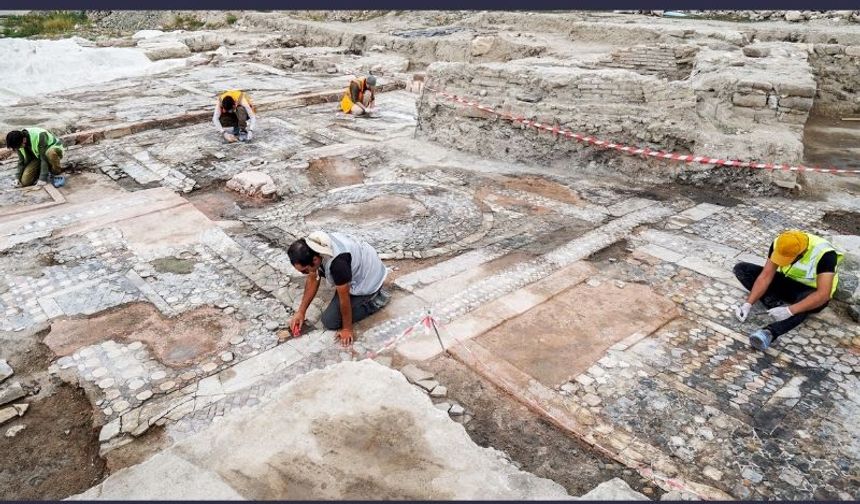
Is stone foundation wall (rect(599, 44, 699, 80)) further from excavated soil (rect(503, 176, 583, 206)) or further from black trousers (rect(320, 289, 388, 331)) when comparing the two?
black trousers (rect(320, 289, 388, 331))

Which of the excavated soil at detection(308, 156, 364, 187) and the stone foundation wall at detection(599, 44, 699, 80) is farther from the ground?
the stone foundation wall at detection(599, 44, 699, 80)

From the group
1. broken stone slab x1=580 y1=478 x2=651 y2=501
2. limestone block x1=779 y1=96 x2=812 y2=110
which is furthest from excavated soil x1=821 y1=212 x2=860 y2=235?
broken stone slab x1=580 y1=478 x2=651 y2=501

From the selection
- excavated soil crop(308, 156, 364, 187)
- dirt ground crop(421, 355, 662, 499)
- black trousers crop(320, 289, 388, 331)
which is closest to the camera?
dirt ground crop(421, 355, 662, 499)

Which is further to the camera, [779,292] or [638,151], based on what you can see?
[638,151]

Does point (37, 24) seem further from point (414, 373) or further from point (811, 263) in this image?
point (811, 263)

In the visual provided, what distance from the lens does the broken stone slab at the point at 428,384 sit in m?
4.09

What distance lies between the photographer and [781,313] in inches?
178

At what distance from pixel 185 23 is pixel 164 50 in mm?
12491

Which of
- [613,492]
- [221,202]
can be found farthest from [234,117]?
[613,492]

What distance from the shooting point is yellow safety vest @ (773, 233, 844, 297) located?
448 cm

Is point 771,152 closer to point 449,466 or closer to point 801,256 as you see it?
point 801,256

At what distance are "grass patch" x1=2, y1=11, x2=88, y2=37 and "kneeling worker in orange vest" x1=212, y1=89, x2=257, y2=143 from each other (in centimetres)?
2010

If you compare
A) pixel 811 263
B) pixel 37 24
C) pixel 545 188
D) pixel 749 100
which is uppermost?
pixel 749 100

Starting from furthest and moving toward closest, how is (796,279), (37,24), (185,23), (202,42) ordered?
(185,23) → (37,24) → (202,42) → (796,279)
